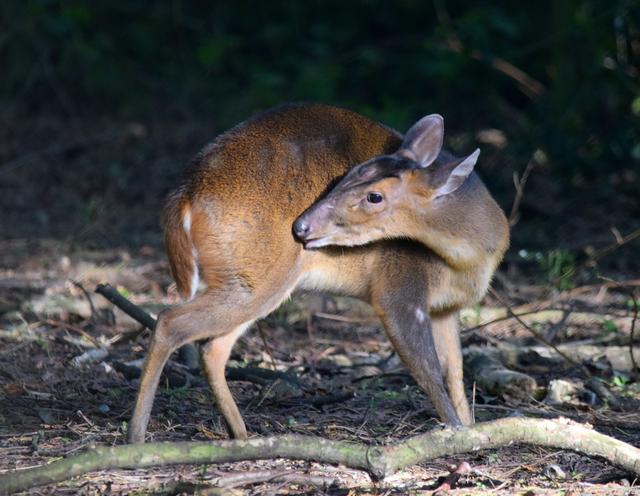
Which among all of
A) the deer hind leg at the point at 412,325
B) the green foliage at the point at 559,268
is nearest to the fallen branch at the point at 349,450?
the deer hind leg at the point at 412,325

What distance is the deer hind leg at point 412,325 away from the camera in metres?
4.56

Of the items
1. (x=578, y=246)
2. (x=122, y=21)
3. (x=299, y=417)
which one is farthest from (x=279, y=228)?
(x=122, y=21)

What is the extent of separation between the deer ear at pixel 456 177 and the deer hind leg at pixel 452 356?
0.64 m

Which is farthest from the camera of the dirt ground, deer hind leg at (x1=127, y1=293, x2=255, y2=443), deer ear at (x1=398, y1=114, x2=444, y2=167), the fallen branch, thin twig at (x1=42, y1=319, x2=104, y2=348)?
thin twig at (x1=42, y1=319, x2=104, y2=348)

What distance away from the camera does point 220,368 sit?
14.7ft

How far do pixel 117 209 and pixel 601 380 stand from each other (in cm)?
509

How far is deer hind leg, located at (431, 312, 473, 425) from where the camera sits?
15.8ft

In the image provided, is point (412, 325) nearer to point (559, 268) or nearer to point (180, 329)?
point (180, 329)

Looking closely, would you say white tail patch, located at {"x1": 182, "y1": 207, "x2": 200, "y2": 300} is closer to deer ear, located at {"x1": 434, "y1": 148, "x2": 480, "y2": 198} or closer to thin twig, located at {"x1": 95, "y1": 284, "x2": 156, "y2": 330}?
thin twig, located at {"x1": 95, "y1": 284, "x2": 156, "y2": 330}

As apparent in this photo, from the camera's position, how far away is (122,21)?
495 inches

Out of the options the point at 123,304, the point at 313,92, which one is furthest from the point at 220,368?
the point at 313,92

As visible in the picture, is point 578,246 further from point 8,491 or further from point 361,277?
point 8,491

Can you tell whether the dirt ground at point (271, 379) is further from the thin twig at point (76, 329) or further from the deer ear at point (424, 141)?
the deer ear at point (424, 141)

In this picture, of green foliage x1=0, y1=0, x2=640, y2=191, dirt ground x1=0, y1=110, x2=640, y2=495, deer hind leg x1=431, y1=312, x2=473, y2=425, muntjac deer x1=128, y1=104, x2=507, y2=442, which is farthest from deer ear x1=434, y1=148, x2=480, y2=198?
green foliage x1=0, y1=0, x2=640, y2=191
